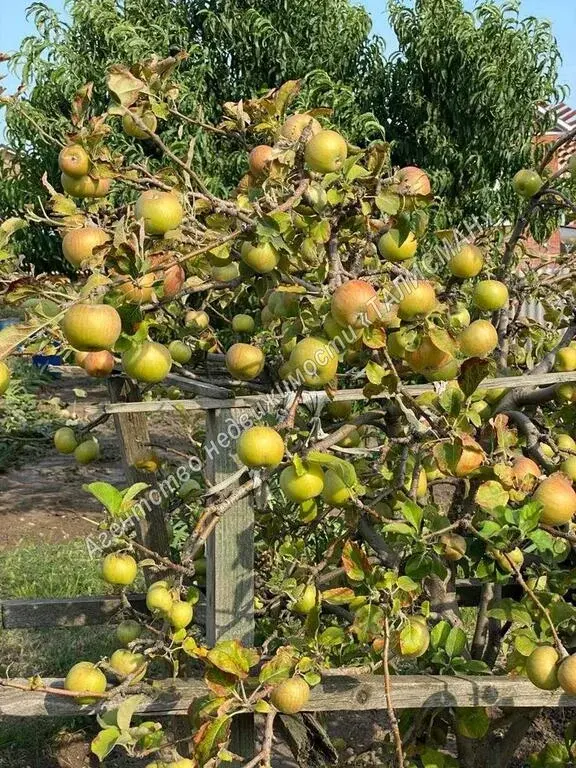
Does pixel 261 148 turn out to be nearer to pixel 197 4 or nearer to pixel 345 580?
pixel 345 580

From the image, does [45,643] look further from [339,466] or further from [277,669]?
[339,466]

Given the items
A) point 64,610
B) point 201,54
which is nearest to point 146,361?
point 64,610

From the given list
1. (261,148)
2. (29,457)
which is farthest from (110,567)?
(29,457)

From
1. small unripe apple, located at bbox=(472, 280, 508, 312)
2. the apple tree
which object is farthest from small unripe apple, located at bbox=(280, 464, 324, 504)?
small unripe apple, located at bbox=(472, 280, 508, 312)

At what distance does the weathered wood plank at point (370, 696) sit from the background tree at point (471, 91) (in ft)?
13.1

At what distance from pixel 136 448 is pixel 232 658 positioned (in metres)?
0.62

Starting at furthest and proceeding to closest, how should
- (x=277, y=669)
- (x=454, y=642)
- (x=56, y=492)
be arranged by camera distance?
1. (x=56, y=492)
2. (x=454, y=642)
3. (x=277, y=669)

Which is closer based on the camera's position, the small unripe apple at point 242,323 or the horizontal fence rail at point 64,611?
the small unripe apple at point 242,323

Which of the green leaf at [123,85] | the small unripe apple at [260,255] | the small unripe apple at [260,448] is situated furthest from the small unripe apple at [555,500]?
the green leaf at [123,85]

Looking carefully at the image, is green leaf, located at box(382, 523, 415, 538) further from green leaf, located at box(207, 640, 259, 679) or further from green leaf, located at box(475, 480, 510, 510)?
green leaf, located at box(207, 640, 259, 679)

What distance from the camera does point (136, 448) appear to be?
1.54 metres

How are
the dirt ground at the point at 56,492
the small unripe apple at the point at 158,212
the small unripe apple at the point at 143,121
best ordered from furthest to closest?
the dirt ground at the point at 56,492 < the small unripe apple at the point at 143,121 < the small unripe apple at the point at 158,212

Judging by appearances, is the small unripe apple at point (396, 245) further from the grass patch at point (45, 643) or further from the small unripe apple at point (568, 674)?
the grass patch at point (45, 643)

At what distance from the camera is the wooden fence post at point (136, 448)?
4.97 feet
